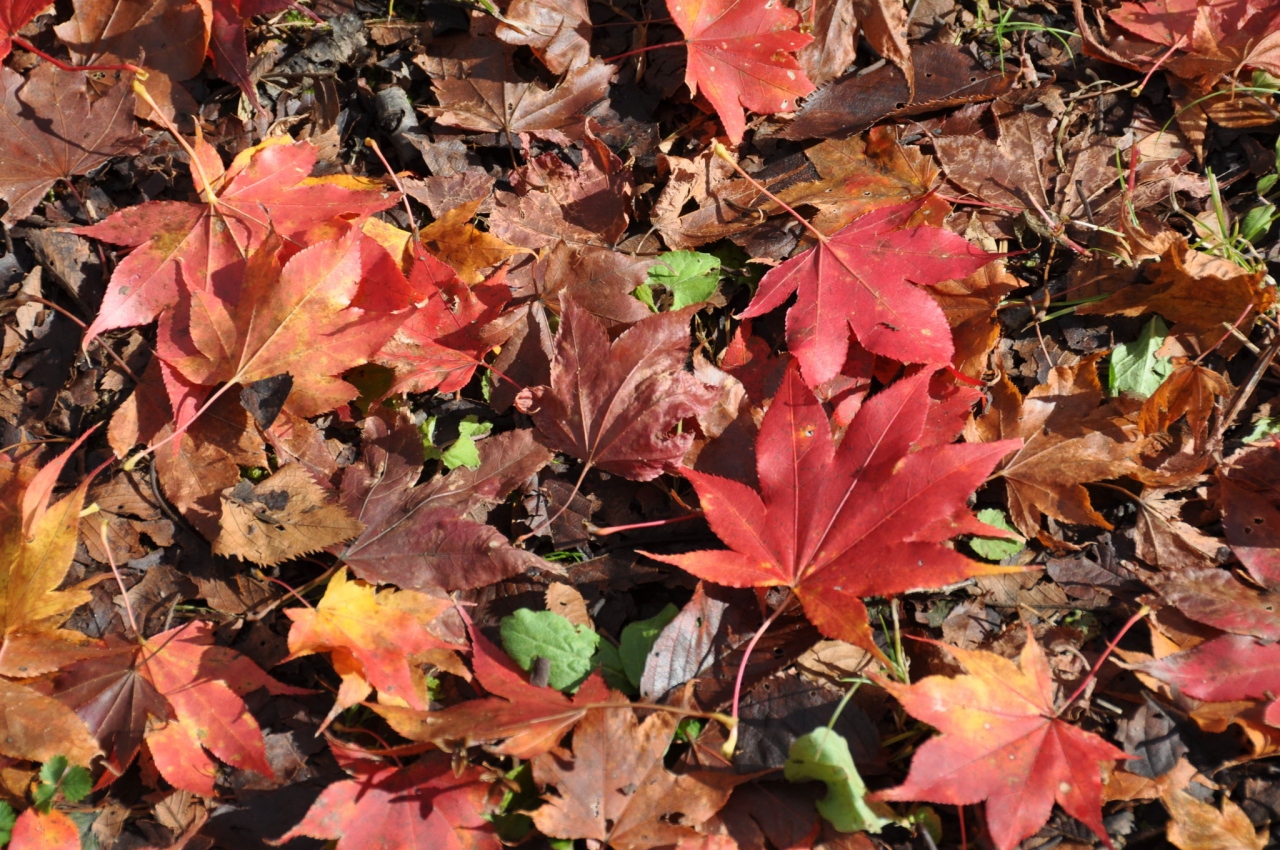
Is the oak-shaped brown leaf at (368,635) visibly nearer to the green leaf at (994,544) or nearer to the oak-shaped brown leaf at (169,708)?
the oak-shaped brown leaf at (169,708)

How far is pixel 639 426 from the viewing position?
1.74 meters

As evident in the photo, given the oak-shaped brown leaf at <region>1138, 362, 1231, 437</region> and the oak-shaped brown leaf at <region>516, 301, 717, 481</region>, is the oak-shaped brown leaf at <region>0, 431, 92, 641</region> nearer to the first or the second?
the oak-shaped brown leaf at <region>516, 301, 717, 481</region>

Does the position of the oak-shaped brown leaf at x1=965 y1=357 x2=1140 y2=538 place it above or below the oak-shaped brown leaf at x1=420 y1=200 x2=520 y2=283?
below

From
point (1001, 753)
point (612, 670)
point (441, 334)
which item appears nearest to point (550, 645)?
point (612, 670)

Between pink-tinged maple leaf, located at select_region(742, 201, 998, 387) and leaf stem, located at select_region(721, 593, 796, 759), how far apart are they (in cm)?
47

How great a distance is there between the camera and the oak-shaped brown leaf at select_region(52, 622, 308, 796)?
1594 millimetres

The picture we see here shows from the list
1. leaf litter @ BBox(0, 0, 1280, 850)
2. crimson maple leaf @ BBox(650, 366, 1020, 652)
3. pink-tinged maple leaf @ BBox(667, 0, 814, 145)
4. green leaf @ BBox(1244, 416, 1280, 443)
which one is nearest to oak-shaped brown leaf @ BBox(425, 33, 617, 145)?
leaf litter @ BBox(0, 0, 1280, 850)

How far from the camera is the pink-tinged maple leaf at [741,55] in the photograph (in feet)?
6.48

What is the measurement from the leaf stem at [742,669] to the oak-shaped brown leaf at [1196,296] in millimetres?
1132

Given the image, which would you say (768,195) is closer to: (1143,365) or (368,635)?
(1143,365)

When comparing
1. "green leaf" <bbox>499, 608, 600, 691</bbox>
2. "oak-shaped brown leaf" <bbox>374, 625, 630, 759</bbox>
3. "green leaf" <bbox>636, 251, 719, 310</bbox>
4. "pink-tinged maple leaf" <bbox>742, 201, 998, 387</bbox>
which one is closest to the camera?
"oak-shaped brown leaf" <bbox>374, 625, 630, 759</bbox>

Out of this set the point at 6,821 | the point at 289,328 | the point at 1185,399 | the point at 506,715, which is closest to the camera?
the point at 506,715

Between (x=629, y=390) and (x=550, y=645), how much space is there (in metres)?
0.54

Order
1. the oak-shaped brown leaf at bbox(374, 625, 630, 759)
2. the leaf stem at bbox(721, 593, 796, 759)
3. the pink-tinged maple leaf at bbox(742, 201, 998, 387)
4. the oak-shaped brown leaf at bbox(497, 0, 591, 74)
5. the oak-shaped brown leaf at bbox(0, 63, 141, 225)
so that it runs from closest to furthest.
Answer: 1. the oak-shaped brown leaf at bbox(374, 625, 630, 759)
2. the leaf stem at bbox(721, 593, 796, 759)
3. the pink-tinged maple leaf at bbox(742, 201, 998, 387)
4. the oak-shaped brown leaf at bbox(0, 63, 141, 225)
5. the oak-shaped brown leaf at bbox(497, 0, 591, 74)
